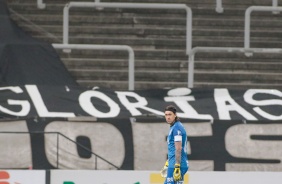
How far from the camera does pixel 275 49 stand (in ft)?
70.0

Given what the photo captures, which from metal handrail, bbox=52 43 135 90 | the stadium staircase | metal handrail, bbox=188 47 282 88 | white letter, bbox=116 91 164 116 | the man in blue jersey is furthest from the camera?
the stadium staircase

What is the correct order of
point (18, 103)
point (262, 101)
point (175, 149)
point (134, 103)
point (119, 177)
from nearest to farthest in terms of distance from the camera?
point (175, 149), point (119, 177), point (18, 103), point (134, 103), point (262, 101)

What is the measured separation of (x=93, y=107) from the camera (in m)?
20.3

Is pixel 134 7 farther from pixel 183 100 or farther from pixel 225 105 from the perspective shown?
pixel 225 105

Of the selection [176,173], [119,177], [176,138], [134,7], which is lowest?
[119,177]

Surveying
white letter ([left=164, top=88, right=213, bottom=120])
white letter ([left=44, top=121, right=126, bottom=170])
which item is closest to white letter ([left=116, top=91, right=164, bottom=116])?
white letter ([left=164, top=88, right=213, bottom=120])

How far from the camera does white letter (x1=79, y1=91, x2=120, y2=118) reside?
66.2 feet

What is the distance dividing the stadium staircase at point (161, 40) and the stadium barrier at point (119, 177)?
3526 mm

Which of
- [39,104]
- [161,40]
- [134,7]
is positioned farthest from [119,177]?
[161,40]

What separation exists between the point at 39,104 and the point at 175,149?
4385 mm

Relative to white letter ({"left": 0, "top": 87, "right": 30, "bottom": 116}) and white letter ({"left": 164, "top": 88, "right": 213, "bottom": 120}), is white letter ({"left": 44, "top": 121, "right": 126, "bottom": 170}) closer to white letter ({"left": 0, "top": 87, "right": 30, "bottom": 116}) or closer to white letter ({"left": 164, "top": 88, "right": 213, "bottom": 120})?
white letter ({"left": 0, "top": 87, "right": 30, "bottom": 116})

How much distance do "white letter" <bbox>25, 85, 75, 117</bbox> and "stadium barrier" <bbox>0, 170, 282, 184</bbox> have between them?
194 centimetres

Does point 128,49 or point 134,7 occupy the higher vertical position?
point 134,7

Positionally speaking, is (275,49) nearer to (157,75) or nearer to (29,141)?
(157,75)
